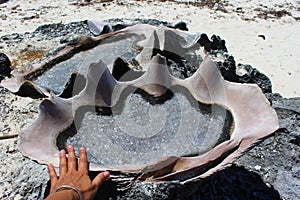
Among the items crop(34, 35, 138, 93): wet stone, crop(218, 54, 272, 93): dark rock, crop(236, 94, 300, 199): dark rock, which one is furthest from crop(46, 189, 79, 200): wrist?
crop(218, 54, 272, 93): dark rock

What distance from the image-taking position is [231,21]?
5.79 metres

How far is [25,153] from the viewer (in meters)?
1.59

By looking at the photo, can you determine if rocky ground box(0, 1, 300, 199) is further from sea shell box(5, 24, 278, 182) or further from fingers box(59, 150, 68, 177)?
fingers box(59, 150, 68, 177)

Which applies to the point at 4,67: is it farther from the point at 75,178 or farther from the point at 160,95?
Answer: the point at 75,178

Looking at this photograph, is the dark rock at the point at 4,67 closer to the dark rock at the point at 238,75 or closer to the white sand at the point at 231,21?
the dark rock at the point at 238,75

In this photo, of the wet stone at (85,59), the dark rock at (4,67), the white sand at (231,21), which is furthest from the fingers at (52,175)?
the white sand at (231,21)

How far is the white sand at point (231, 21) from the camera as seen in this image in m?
4.50

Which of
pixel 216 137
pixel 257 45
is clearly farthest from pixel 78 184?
pixel 257 45

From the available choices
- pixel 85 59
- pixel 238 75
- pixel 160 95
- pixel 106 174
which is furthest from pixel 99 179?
pixel 238 75

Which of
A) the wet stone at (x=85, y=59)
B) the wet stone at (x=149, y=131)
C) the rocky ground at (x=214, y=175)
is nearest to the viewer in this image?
the rocky ground at (x=214, y=175)

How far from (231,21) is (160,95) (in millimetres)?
3974

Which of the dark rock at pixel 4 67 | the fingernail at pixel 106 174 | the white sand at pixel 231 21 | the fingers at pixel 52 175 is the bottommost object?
the white sand at pixel 231 21

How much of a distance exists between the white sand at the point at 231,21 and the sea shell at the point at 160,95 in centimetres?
203

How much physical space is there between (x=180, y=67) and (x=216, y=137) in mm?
939
